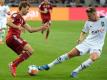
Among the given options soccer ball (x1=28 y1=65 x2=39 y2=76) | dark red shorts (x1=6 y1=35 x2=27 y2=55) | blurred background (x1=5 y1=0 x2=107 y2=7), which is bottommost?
blurred background (x1=5 y1=0 x2=107 y2=7)

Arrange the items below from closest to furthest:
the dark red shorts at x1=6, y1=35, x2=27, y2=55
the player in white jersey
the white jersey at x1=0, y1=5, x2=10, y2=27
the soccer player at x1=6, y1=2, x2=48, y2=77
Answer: the soccer player at x1=6, y1=2, x2=48, y2=77 < the dark red shorts at x1=6, y1=35, x2=27, y2=55 < the player in white jersey < the white jersey at x1=0, y1=5, x2=10, y2=27

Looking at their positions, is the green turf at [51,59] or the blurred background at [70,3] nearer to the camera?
the green turf at [51,59]

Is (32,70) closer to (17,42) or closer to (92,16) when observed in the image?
(17,42)

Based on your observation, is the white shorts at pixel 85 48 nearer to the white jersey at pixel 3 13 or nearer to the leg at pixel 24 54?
the leg at pixel 24 54

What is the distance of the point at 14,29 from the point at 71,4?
2800 cm

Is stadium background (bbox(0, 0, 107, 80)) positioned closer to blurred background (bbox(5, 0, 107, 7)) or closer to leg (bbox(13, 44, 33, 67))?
leg (bbox(13, 44, 33, 67))

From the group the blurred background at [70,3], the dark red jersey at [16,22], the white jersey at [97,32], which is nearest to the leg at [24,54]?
the dark red jersey at [16,22]

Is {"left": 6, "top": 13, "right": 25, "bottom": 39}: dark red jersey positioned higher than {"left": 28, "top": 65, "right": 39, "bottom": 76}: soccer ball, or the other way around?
{"left": 6, "top": 13, "right": 25, "bottom": 39}: dark red jersey

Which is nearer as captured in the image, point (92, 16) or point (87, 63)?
point (92, 16)

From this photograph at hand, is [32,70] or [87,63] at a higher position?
[87,63]

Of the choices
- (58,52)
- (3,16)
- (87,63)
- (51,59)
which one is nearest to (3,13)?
(3,16)

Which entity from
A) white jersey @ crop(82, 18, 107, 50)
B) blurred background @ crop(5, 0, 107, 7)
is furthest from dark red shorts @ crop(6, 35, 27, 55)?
blurred background @ crop(5, 0, 107, 7)

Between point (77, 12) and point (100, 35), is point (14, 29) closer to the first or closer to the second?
point (100, 35)

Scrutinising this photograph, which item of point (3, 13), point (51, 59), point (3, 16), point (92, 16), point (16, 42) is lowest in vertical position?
point (51, 59)
